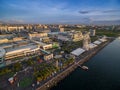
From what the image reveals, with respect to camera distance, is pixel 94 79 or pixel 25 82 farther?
pixel 94 79

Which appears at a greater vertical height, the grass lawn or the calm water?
the grass lawn

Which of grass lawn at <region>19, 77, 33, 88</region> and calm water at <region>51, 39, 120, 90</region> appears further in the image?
calm water at <region>51, 39, 120, 90</region>

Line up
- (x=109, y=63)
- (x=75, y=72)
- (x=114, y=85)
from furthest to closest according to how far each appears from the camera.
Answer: (x=109, y=63), (x=75, y=72), (x=114, y=85)

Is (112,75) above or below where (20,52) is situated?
below

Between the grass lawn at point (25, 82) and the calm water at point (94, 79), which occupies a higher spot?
the grass lawn at point (25, 82)

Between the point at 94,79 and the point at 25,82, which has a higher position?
the point at 25,82

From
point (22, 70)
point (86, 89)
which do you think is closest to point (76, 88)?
point (86, 89)

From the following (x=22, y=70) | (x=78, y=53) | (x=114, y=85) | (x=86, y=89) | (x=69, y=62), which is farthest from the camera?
(x=78, y=53)

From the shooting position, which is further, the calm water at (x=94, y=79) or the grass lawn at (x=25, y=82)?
the calm water at (x=94, y=79)

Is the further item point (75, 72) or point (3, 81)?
point (75, 72)

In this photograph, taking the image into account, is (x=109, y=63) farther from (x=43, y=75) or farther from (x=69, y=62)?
(x=43, y=75)
